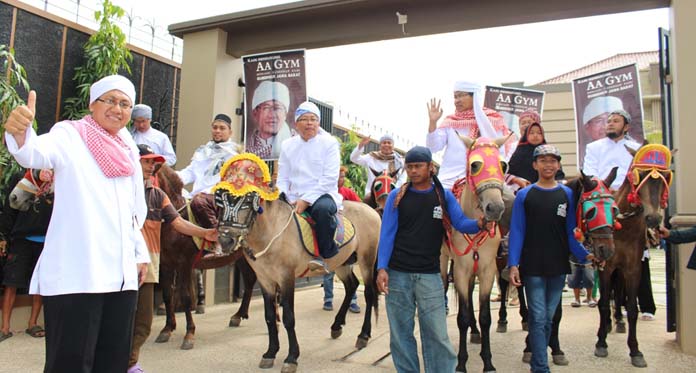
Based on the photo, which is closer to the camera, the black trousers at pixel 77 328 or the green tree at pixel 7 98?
the black trousers at pixel 77 328

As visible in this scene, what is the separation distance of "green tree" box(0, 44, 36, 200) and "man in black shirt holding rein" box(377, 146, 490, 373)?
4.42 meters

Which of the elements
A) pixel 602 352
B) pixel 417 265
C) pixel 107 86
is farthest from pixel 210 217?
pixel 602 352

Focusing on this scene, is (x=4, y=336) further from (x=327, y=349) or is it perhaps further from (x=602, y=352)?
(x=602, y=352)

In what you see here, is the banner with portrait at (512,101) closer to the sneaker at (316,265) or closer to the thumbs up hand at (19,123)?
the sneaker at (316,265)

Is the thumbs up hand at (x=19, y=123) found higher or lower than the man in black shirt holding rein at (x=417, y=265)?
higher

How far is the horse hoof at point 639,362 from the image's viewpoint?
5191mm

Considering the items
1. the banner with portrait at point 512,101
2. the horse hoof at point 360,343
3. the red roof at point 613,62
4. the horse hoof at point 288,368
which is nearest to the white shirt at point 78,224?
the horse hoof at point 288,368

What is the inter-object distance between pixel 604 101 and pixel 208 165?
6.03 m

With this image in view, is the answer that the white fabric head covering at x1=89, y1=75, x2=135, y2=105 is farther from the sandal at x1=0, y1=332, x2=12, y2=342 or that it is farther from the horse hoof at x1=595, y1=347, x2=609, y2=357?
the horse hoof at x1=595, y1=347, x2=609, y2=357

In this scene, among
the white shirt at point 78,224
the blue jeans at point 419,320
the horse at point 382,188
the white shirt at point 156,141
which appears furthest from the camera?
the horse at point 382,188

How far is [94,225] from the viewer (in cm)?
261

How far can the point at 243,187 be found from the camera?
488 centimetres

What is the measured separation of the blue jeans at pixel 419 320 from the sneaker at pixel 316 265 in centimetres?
168

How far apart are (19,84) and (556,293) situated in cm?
679
